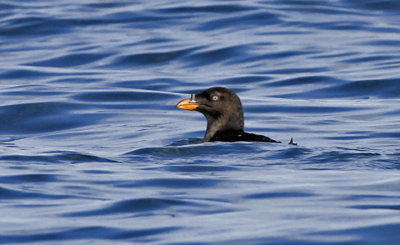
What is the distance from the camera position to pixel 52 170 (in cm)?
1034

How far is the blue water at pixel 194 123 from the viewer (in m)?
8.05

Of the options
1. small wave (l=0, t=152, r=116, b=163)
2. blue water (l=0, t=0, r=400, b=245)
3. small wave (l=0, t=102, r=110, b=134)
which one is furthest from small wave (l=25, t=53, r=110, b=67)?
small wave (l=0, t=152, r=116, b=163)

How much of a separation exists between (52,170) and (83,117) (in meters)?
5.31

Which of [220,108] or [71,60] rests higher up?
[220,108]

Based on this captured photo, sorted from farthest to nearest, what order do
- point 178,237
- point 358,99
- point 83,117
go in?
point 358,99
point 83,117
point 178,237

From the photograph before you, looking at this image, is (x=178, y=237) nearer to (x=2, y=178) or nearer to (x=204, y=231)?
(x=204, y=231)

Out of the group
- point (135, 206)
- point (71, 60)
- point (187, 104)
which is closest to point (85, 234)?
point (135, 206)

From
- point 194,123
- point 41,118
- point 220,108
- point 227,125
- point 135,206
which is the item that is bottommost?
point 41,118

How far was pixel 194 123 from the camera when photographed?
15.2 metres

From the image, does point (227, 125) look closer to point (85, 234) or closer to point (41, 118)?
point (41, 118)

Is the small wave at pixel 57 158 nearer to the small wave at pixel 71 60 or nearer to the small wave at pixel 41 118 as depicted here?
the small wave at pixel 41 118

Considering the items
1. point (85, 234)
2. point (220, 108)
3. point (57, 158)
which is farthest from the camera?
point (220, 108)

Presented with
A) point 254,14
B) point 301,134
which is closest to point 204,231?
point 301,134

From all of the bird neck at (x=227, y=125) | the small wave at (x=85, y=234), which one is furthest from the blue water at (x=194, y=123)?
the bird neck at (x=227, y=125)
